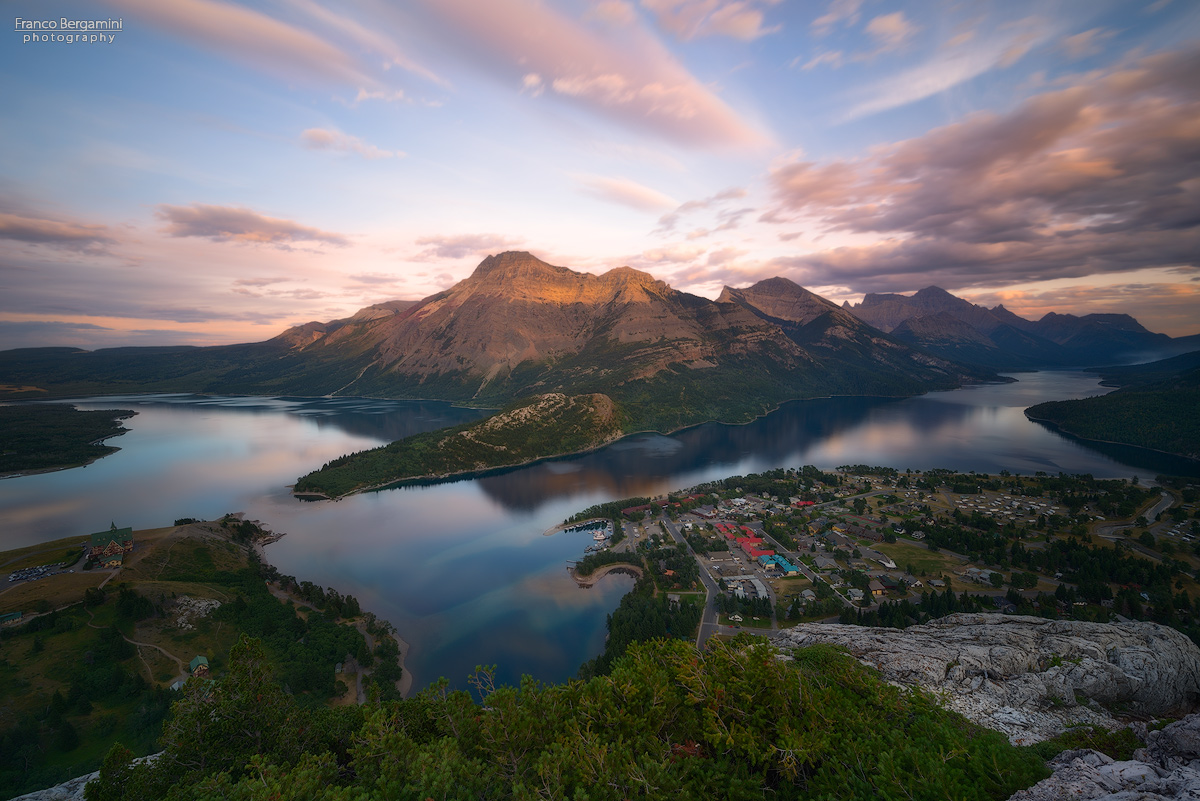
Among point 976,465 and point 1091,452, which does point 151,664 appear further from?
point 1091,452

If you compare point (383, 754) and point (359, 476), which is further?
point (359, 476)

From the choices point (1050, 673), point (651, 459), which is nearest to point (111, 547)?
point (1050, 673)

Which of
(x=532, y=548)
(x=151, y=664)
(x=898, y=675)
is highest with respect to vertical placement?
(x=898, y=675)

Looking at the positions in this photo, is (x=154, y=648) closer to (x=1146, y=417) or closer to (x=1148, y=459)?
(x=1148, y=459)

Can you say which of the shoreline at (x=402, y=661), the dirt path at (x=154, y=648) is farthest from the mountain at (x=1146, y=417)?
the dirt path at (x=154, y=648)

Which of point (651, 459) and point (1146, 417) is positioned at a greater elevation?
point (1146, 417)

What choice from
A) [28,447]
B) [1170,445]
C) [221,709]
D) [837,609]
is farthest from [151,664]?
[1170,445]

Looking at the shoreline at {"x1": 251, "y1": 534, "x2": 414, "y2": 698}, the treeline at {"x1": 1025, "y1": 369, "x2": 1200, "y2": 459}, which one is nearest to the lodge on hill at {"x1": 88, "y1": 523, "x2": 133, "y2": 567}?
the shoreline at {"x1": 251, "y1": 534, "x2": 414, "y2": 698}

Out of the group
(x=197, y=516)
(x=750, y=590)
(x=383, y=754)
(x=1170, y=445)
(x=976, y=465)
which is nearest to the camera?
(x=383, y=754)
